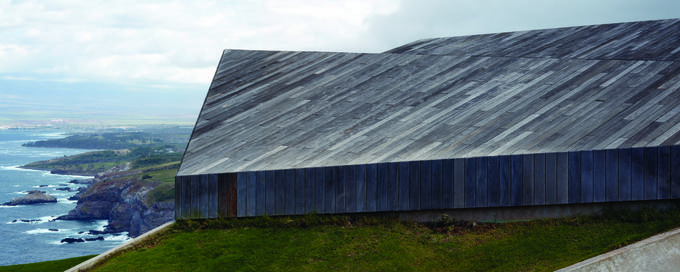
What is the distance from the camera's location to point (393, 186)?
395 inches

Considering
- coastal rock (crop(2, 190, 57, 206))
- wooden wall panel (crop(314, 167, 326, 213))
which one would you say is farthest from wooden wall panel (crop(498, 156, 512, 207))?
coastal rock (crop(2, 190, 57, 206))

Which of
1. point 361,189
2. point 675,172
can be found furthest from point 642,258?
point 361,189

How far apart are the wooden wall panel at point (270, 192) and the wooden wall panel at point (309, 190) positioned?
65 cm

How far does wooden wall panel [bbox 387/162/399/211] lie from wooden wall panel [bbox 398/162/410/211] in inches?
2.4

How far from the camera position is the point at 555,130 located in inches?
426

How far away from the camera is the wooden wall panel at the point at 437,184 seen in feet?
32.5

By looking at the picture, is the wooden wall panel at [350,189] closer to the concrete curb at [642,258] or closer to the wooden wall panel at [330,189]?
the wooden wall panel at [330,189]

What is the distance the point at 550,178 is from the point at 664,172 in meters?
2.13

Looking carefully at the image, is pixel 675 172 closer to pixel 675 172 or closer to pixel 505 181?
pixel 675 172

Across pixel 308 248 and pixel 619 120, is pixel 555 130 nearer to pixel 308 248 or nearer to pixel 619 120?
pixel 619 120

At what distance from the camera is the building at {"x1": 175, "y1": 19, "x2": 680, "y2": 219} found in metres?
9.84

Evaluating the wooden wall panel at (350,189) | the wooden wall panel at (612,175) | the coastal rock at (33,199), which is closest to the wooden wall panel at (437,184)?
the wooden wall panel at (350,189)

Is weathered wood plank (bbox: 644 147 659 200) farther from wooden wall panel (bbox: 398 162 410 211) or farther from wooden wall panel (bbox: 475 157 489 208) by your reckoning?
wooden wall panel (bbox: 398 162 410 211)

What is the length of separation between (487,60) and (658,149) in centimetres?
743
